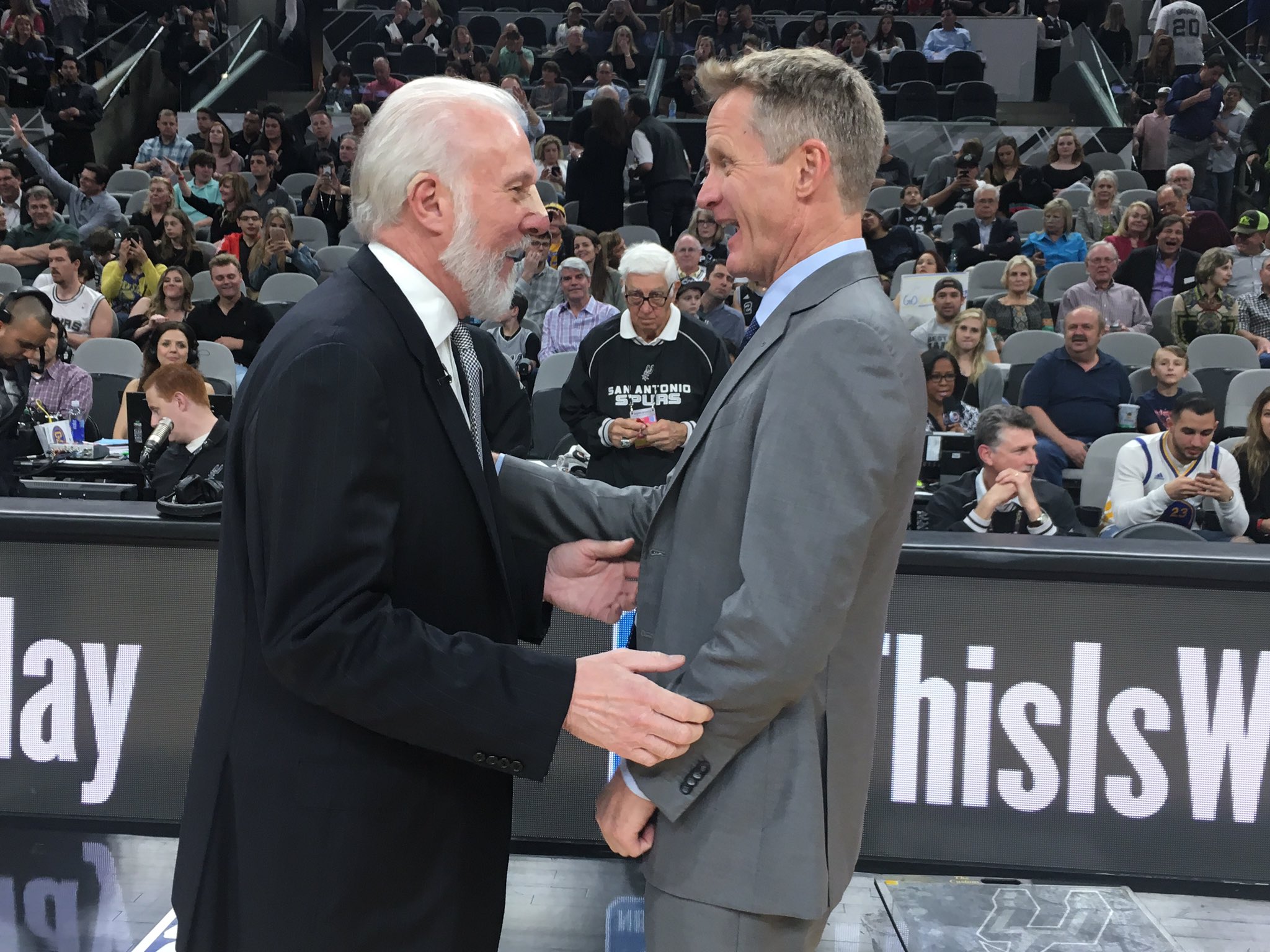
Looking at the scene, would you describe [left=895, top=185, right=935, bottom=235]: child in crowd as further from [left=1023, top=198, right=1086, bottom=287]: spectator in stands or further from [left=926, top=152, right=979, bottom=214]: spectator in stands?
[left=1023, top=198, right=1086, bottom=287]: spectator in stands

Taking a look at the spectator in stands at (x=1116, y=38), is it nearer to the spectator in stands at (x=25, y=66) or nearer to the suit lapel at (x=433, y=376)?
the spectator in stands at (x=25, y=66)

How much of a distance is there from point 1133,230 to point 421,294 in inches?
384

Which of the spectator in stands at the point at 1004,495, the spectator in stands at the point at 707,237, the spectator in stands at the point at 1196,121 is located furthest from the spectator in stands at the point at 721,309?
the spectator in stands at the point at 1196,121

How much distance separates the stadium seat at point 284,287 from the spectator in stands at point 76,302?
1.12m

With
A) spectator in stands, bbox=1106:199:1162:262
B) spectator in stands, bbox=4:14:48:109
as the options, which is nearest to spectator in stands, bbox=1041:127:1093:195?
spectator in stands, bbox=1106:199:1162:262

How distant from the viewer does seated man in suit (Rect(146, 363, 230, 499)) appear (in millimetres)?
5102

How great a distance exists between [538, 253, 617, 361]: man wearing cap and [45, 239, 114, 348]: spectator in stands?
3250 mm

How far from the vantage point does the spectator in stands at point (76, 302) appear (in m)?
9.03

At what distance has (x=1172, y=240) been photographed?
32.1ft

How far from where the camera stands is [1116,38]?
674 inches

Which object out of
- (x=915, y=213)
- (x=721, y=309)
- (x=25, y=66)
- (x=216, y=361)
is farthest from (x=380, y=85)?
(x=216, y=361)

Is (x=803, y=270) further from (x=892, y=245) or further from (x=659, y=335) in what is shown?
(x=892, y=245)

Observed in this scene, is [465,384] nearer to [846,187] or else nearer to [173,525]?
[846,187]

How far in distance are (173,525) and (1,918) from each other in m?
1.06
